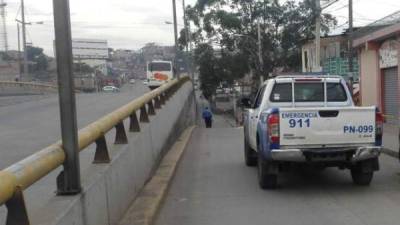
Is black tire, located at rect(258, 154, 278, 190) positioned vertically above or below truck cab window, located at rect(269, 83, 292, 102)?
below

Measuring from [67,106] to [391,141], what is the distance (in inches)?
532

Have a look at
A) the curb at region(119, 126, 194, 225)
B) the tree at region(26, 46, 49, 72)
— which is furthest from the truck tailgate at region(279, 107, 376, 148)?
the tree at region(26, 46, 49, 72)

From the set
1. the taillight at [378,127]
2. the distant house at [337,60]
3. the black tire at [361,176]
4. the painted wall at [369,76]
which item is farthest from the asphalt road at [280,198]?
the distant house at [337,60]

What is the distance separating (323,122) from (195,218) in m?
2.75

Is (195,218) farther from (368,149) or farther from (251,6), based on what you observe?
(251,6)

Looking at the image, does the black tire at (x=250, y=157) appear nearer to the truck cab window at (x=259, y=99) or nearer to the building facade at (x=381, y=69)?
the truck cab window at (x=259, y=99)

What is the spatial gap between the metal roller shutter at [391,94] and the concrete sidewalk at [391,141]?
30.7 inches

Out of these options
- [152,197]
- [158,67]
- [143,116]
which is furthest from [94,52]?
[152,197]

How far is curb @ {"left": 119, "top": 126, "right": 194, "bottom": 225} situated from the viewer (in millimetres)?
7227

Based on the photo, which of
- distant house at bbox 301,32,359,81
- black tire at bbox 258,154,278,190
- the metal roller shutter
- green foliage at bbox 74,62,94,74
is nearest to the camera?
black tire at bbox 258,154,278,190

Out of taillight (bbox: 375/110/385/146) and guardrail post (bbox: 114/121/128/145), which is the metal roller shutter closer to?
taillight (bbox: 375/110/385/146)

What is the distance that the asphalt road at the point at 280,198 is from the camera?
7906 mm

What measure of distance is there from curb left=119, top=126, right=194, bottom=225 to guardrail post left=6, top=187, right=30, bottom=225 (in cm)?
305

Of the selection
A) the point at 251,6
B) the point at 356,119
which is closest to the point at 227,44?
the point at 251,6
